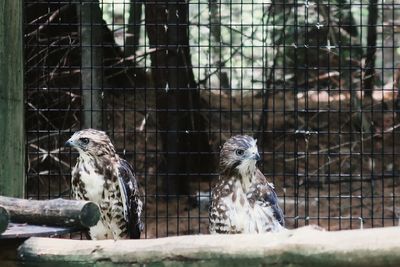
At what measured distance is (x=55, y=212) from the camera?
4020mm

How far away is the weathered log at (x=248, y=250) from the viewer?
330cm

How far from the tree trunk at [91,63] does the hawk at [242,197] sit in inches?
82.7

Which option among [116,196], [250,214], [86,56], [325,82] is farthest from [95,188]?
[325,82]

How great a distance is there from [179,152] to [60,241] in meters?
4.46

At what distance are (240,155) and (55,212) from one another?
2058 millimetres

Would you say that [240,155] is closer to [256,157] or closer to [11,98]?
[256,157]

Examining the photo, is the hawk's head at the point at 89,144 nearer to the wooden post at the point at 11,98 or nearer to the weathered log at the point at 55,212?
the wooden post at the point at 11,98

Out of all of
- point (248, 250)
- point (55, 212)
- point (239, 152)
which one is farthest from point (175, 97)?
point (248, 250)

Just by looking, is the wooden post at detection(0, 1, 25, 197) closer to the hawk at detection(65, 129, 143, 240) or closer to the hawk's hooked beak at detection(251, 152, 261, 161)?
the hawk at detection(65, 129, 143, 240)

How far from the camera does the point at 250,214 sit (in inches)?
229

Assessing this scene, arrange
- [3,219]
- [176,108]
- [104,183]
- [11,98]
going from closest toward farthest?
[3,219] → [11,98] → [104,183] → [176,108]

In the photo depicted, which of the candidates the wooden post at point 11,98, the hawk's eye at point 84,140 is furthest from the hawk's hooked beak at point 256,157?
the wooden post at point 11,98

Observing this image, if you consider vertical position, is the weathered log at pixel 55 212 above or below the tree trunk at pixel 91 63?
below

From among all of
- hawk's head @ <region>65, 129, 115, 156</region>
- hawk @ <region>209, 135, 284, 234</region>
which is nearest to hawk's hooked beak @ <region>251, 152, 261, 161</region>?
hawk @ <region>209, 135, 284, 234</region>
